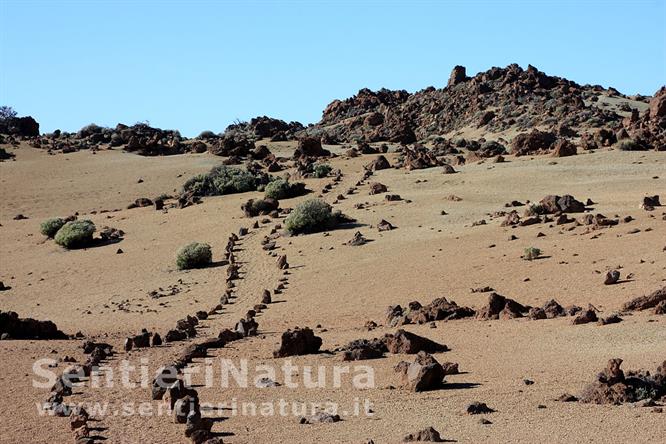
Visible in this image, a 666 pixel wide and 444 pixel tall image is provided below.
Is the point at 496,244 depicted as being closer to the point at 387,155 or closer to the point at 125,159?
the point at 387,155

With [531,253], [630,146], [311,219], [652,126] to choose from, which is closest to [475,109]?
[652,126]

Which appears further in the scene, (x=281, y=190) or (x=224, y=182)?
(x=224, y=182)

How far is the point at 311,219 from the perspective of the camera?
30.0 m

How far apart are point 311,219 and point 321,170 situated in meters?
15.2

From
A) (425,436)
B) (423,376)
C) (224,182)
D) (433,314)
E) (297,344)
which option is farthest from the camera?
(224,182)

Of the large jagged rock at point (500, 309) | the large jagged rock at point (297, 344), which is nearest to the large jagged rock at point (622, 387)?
the large jagged rock at point (297, 344)

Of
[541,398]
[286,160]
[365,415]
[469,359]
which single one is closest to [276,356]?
[469,359]

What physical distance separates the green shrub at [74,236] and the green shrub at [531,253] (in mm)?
17928

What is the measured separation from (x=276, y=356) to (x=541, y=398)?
17.2 ft

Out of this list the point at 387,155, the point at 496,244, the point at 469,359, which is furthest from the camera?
the point at 387,155

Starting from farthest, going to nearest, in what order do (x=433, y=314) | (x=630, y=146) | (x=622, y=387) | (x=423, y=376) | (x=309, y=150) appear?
(x=309, y=150) < (x=630, y=146) < (x=433, y=314) < (x=423, y=376) < (x=622, y=387)

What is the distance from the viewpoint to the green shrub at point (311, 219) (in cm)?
3008

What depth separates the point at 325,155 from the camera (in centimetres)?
5491

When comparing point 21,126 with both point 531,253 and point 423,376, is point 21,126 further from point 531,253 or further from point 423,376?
point 423,376
